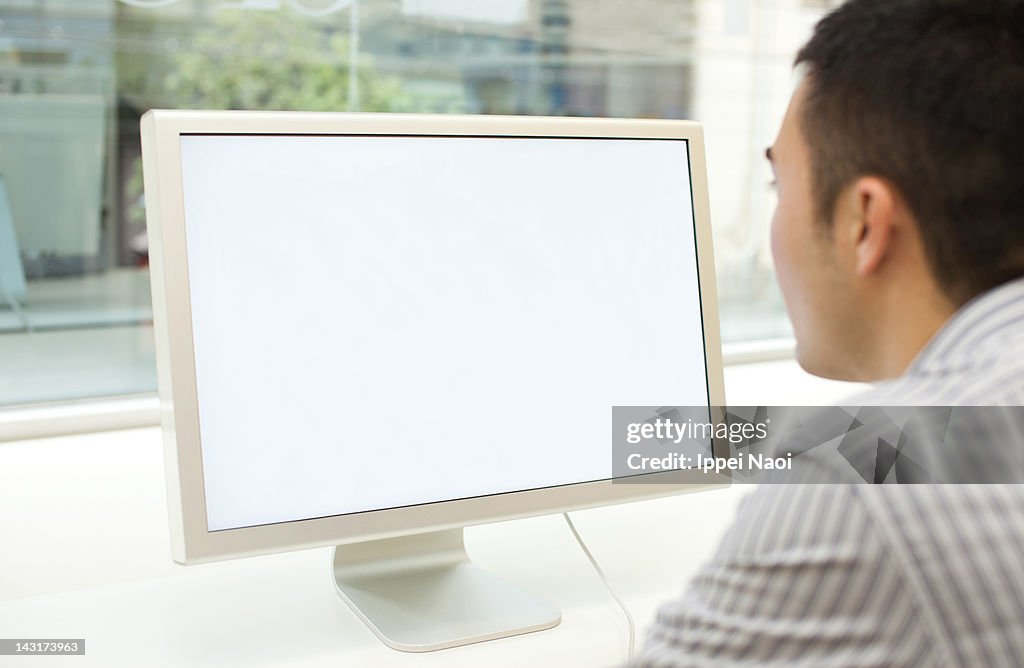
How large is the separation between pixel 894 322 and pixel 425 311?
0.41m

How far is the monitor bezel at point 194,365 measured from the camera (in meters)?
0.81

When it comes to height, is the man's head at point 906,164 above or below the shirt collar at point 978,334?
above

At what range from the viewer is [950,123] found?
→ 0.62 meters

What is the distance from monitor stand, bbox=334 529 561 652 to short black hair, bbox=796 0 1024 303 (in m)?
0.51

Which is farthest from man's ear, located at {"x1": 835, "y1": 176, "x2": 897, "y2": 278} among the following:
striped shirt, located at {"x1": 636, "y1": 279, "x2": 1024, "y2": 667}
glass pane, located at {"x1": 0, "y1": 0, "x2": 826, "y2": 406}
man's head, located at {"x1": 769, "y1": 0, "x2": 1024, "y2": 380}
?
glass pane, located at {"x1": 0, "y1": 0, "x2": 826, "y2": 406}

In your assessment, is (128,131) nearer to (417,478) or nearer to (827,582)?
(417,478)

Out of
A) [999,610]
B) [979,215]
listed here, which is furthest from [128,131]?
[999,610]

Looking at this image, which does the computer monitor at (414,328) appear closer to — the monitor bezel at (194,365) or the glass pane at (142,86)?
the monitor bezel at (194,365)

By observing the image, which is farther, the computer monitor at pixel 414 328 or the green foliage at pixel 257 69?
the green foliage at pixel 257 69

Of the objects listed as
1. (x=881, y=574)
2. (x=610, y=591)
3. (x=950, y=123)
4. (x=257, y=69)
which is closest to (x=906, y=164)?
(x=950, y=123)

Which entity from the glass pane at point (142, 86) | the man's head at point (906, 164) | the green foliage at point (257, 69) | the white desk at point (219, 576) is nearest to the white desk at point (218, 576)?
the white desk at point (219, 576)

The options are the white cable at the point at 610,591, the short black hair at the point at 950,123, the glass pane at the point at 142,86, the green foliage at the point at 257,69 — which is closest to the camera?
the short black hair at the point at 950,123

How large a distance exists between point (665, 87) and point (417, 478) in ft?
5.62

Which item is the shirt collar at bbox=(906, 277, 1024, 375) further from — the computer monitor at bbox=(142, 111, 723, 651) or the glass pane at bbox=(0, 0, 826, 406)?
the glass pane at bbox=(0, 0, 826, 406)
